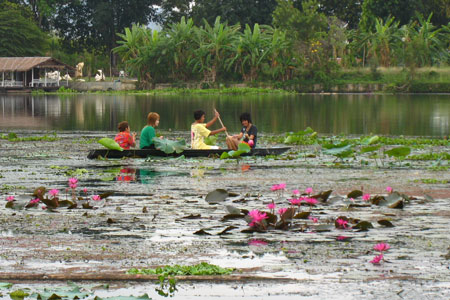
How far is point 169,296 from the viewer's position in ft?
20.2

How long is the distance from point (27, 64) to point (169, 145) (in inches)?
2046

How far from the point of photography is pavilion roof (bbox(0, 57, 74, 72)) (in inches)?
2559

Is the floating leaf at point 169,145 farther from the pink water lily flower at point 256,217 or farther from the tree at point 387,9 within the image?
the tree at point 387,9

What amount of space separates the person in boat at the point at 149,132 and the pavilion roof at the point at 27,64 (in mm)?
50390

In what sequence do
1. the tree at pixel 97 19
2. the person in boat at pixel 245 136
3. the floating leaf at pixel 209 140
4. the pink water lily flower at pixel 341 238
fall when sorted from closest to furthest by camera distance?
the pink water lily flower at pixel 341 238, the person in boat at pixel 245 136, the floating leaf at pixel 209 140, the tree at pixel 97 19

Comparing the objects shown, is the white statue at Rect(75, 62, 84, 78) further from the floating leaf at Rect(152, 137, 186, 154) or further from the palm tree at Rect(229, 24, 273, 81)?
the floating leaf at Rect(152, 137, 186, 154)

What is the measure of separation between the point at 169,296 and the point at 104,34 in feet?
251

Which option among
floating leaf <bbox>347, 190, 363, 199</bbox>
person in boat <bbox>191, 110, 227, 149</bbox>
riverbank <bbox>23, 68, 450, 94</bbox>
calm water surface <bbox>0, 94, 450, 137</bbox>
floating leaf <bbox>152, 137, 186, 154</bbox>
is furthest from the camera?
riverbank <bbox>23, 68, 450, 94</bbox>

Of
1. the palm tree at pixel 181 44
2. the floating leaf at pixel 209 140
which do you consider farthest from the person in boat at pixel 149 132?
the palm tree at pixel 181 44

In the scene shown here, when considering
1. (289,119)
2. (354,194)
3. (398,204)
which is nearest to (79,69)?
(289,119)

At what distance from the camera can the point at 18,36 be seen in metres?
74.3

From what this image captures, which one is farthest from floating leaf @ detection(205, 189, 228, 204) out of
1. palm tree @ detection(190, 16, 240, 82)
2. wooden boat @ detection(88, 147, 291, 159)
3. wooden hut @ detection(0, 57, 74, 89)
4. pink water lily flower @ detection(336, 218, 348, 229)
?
wooden hut @ detection(0, 57, 74, 89)

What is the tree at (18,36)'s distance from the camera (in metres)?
71.7

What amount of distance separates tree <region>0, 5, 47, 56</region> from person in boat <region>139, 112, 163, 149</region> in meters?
57.3
